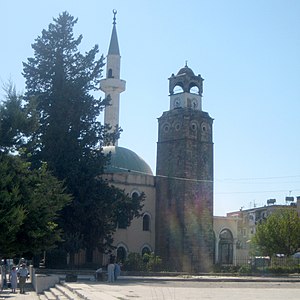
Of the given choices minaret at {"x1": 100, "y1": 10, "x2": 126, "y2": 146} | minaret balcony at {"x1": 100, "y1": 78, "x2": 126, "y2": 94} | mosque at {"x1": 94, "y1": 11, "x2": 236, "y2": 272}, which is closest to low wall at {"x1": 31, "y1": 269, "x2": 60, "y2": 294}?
mosque at {"x1": 94, "y1": 11, "x2": 236, "y2": 272}

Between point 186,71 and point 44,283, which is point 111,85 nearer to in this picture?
point 186,71

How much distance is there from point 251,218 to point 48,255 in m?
48.8

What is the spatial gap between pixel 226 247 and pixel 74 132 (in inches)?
696

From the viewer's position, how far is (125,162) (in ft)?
136

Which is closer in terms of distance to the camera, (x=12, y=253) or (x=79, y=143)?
(x=12, y=253)

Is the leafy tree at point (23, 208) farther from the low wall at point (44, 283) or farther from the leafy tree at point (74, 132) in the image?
the leafy tree at point (74, 132)

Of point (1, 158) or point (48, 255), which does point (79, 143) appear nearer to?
point (48, 255)

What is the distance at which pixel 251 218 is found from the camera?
76.6 meters

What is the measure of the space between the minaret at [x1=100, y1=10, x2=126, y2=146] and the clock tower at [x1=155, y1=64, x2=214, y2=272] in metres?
3.47

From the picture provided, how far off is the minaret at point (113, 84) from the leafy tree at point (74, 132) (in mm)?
8658

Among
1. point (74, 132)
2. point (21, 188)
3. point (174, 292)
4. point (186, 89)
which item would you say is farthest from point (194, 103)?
point (21, 188)

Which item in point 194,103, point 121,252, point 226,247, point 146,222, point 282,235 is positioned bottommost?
point 121,252

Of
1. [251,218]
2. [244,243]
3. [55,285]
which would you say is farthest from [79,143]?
[251,218]

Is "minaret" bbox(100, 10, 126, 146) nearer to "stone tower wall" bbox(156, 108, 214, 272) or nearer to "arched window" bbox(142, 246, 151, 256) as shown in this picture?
"stone tower wall" bbox(156, 108, 214, 272)
